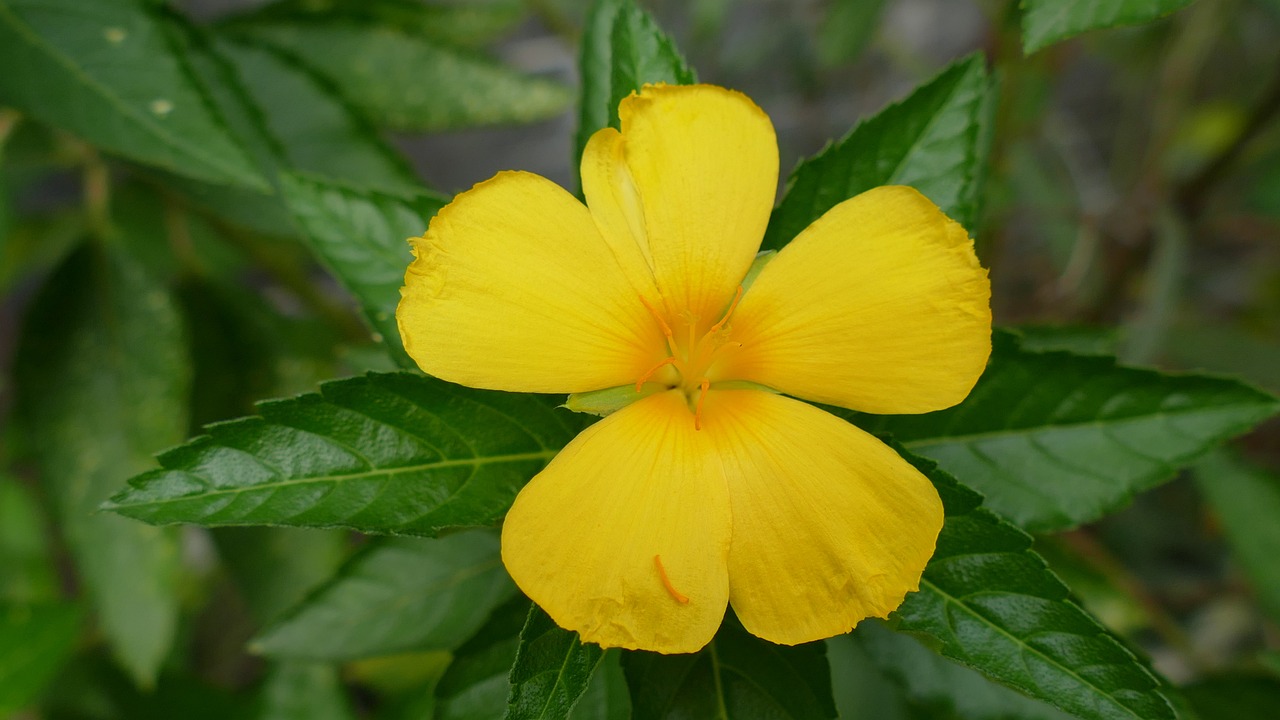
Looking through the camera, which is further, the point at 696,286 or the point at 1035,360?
the point at 1035,360

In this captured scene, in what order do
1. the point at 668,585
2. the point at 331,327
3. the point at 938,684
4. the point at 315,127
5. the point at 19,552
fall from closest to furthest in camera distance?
the point at 668,585 < the point at 938,684 < the point at 315,127 < the point at 331,327 < the point at 19,552

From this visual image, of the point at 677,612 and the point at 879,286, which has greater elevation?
the point at 879,286

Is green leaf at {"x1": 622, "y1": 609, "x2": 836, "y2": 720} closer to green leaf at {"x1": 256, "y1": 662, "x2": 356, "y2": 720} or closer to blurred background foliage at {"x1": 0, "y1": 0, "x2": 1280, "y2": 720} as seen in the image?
blurred background foliage at {"x1": 0, "y1": 0, "x2": 1280, "y2": 720}

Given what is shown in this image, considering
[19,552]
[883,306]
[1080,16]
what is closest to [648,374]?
[883,306]

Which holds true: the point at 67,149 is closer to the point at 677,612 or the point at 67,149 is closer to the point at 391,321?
the point at 391,321

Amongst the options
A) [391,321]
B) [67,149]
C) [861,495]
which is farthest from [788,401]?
[67,149]

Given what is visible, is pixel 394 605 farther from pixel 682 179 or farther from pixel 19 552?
pixel 19 552
